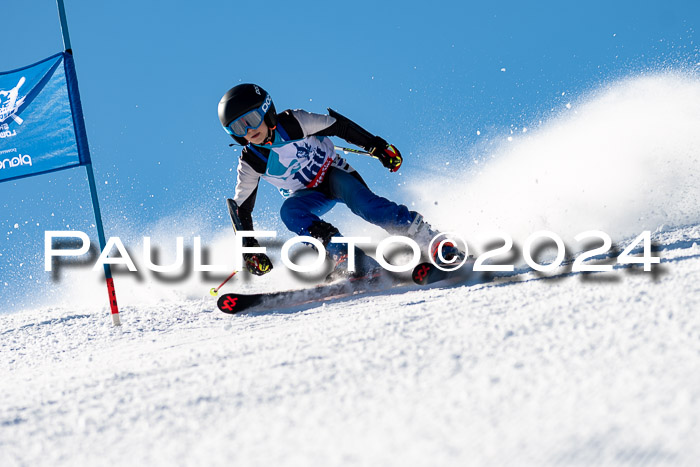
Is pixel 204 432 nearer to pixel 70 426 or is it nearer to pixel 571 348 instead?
pixel 70 426

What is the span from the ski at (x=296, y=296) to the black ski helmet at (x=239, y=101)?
1252 mm

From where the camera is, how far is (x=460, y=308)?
7.77ft

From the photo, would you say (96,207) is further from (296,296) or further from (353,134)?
(353,134)

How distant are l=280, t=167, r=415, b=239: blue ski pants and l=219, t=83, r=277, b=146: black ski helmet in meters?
0.71

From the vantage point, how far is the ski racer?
4125mm

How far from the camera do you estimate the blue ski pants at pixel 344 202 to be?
4137mm

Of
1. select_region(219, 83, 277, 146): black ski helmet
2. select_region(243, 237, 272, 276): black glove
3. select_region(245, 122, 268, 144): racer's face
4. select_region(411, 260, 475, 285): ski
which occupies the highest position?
select_region(219, 83, 277, 146): black ski helmet

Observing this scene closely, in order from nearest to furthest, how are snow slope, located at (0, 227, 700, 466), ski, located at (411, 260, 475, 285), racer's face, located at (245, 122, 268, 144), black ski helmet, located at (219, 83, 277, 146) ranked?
snow slope, located at (0, 227, 700, 466), ski, located at (411, 260, 475, 285), black ski helmet, located at (219, 83, 277, 146), racer's face, located at (245, 122, 268, 144)

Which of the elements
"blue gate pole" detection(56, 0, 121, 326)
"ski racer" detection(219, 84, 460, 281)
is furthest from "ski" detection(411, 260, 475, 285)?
"blue gate pole" detection(56, 0, 121, 326)

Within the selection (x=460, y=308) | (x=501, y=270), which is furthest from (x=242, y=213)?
(x=460, y=308)

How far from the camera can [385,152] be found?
4.68m

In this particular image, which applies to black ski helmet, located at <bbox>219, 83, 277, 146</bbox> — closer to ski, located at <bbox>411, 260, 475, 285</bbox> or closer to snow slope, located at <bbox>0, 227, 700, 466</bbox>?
ski, located at <bbox>411, 260, 475, 285</bbox>

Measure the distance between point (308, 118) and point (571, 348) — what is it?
3.26 metres

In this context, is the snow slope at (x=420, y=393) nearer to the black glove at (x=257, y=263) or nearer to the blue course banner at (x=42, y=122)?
the black glove at (x=257, y=263)
